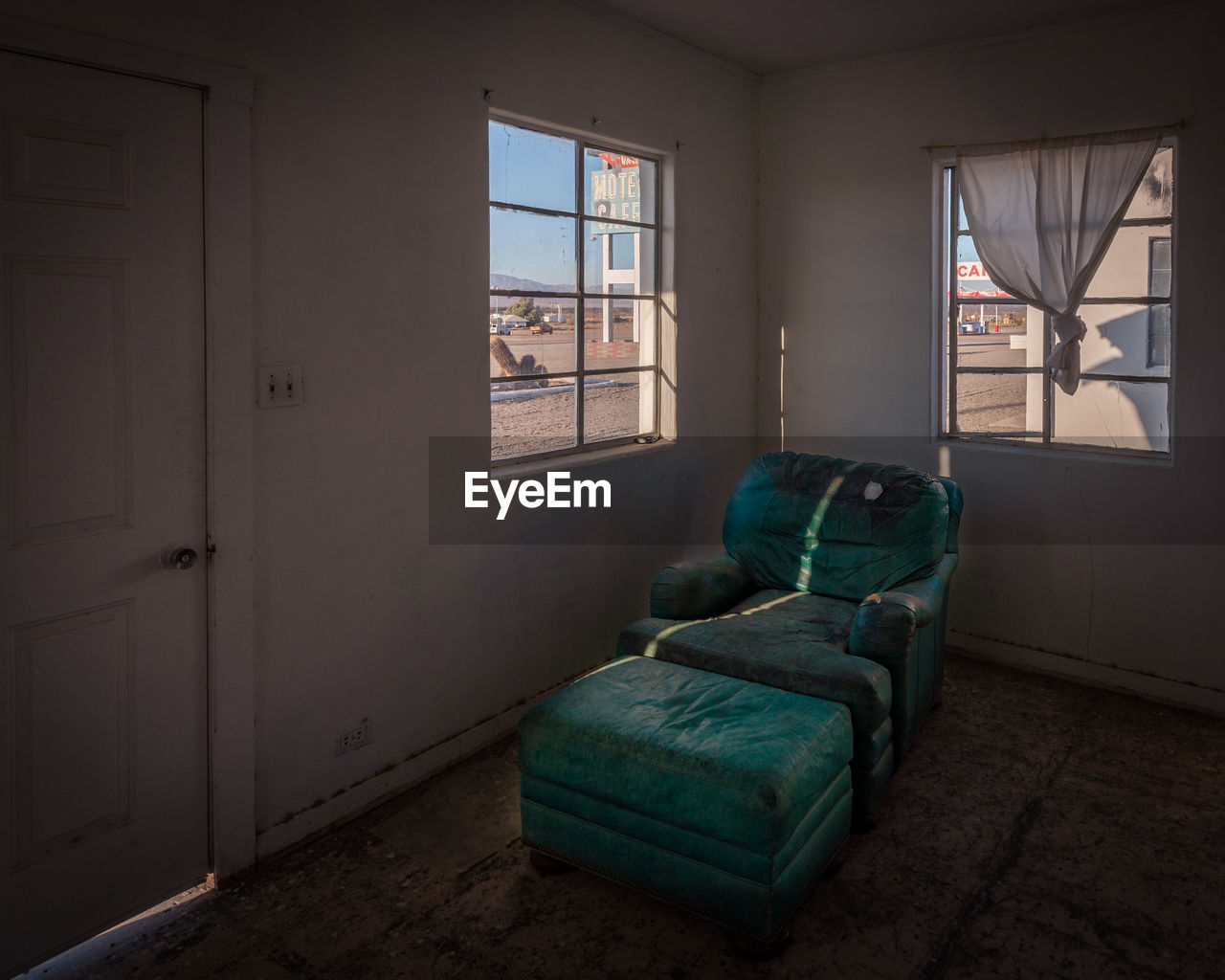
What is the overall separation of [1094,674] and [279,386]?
3419 millimetres

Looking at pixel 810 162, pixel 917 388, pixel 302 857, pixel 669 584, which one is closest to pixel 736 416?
pixel 917 388

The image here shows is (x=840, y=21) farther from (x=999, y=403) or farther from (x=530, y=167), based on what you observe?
(x=999, y=403)

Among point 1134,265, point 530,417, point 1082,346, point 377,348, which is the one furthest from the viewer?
point 1082,346

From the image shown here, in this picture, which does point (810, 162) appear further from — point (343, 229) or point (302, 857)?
point (302, 857)

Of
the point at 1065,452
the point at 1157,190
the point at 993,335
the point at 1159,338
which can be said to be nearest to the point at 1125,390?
the point at 1159,338

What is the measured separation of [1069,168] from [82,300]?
3589mm

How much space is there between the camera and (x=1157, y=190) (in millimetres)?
3719

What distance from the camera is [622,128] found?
3797 mm

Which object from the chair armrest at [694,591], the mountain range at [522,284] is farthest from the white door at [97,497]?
the chair armrest at [694,591]

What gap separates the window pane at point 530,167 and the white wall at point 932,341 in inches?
57.8

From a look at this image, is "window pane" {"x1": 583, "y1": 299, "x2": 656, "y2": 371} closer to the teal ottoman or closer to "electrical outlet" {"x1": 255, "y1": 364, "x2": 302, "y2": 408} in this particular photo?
"electrical outlet" {"x1": 255, "y1": 364, "x2": 302, "y2": 408}

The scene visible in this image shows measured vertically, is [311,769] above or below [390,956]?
above

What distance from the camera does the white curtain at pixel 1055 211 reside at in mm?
3744

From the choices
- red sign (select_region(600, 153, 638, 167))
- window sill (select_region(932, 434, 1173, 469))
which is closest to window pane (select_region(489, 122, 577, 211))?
red sign (select_region(600, 153, 638, 167))
